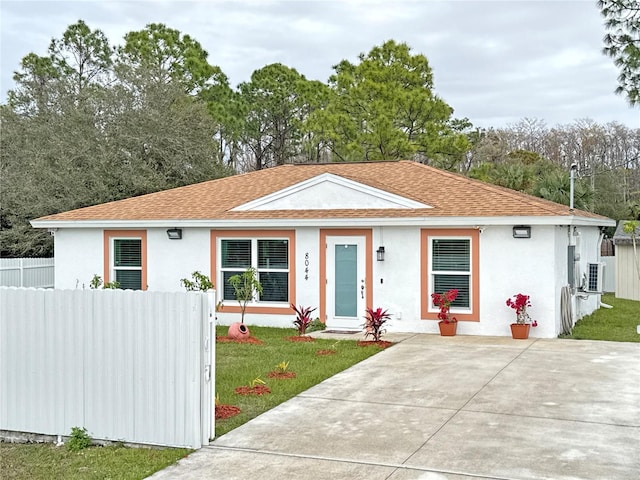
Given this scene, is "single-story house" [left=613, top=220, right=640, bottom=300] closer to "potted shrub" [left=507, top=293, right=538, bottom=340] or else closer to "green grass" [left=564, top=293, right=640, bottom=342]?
"green grass" [left=564, top=293, right=640, bottom=342]

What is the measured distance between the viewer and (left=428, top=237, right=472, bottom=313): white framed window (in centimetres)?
1371

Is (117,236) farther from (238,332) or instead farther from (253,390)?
(253,390)

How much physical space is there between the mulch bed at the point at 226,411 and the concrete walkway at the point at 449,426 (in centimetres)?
33

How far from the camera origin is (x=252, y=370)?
394 inches

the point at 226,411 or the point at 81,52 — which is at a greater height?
the point at 81,52

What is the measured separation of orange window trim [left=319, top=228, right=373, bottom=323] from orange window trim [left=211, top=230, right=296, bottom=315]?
633 mm

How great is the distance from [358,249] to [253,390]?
6.37 meters

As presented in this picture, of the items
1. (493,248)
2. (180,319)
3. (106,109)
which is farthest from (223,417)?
(106,109)

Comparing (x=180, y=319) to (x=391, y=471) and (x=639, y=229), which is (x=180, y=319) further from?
(x=639, y=229)

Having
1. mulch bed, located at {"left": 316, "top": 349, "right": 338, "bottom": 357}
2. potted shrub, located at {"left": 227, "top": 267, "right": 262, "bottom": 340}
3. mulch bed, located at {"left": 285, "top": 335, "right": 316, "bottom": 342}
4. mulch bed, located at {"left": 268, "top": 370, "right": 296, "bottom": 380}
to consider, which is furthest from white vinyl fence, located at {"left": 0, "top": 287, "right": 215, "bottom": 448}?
potted shrub, located at {"left": 227, "top": 267, "right": 262, "bottom": 340}

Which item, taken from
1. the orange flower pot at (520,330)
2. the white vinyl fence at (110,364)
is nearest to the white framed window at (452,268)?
the orange flower pot at (520,330)

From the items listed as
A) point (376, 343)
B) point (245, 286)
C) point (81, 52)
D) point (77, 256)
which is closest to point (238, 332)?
point (245, 286)

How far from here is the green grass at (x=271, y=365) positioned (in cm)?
804

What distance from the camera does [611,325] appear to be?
598 inches
